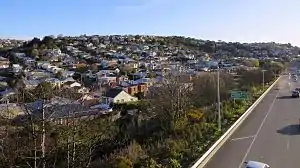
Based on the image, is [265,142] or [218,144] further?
[265,142]

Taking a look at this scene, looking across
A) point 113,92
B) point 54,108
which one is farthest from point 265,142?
point 113,92

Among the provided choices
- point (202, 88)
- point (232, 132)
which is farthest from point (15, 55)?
point (232, 132)

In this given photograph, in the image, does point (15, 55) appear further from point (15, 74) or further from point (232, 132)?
point (232, 132)

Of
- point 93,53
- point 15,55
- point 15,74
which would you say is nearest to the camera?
point 15,74

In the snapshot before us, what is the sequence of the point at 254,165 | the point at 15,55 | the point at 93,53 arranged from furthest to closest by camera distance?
1. the point at 93,53
2. the point at 15,55
3. the point at 254,165

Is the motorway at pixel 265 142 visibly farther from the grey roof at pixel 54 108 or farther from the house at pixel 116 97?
the house at pixel 116 97

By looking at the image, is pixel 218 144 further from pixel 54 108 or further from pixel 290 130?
pixel 54 108

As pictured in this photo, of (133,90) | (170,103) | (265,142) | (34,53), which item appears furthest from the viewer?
(34,53)

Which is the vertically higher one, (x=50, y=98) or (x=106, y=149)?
Answer: (x=50, y=98)
